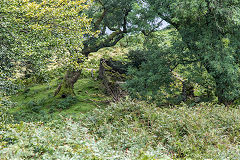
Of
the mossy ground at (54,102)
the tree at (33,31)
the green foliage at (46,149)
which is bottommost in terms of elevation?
the mossy ground at (54,102)

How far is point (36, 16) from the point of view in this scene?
24.1 feet

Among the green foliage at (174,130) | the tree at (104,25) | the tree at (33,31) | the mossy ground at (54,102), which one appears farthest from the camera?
the tree at (104,25)

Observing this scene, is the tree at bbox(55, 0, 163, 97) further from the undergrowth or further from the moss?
the undergrowth

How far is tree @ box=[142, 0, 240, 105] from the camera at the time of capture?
9102 mm

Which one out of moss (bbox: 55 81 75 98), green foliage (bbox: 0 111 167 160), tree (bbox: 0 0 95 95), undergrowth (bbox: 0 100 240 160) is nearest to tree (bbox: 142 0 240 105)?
undergrowth (bbox: 0 100 240 160)

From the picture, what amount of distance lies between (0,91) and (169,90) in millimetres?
7468

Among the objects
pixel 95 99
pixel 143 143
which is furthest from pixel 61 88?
pixel 143 143

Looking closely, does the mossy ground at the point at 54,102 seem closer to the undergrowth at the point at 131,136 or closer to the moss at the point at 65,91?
the moss at the point at 65,91

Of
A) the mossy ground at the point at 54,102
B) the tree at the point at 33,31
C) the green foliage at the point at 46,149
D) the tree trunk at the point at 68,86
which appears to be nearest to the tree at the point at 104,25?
the tree trunk at the point at 68,86

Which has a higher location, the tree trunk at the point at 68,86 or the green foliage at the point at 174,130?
the tree trunk at the point at 68,86

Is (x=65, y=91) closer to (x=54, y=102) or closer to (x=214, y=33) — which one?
(x=54, y=102)

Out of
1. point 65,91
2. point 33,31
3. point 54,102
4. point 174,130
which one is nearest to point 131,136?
point 174,130

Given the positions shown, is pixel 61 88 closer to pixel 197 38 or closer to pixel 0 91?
pixel 0 91

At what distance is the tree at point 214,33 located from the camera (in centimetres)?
910
